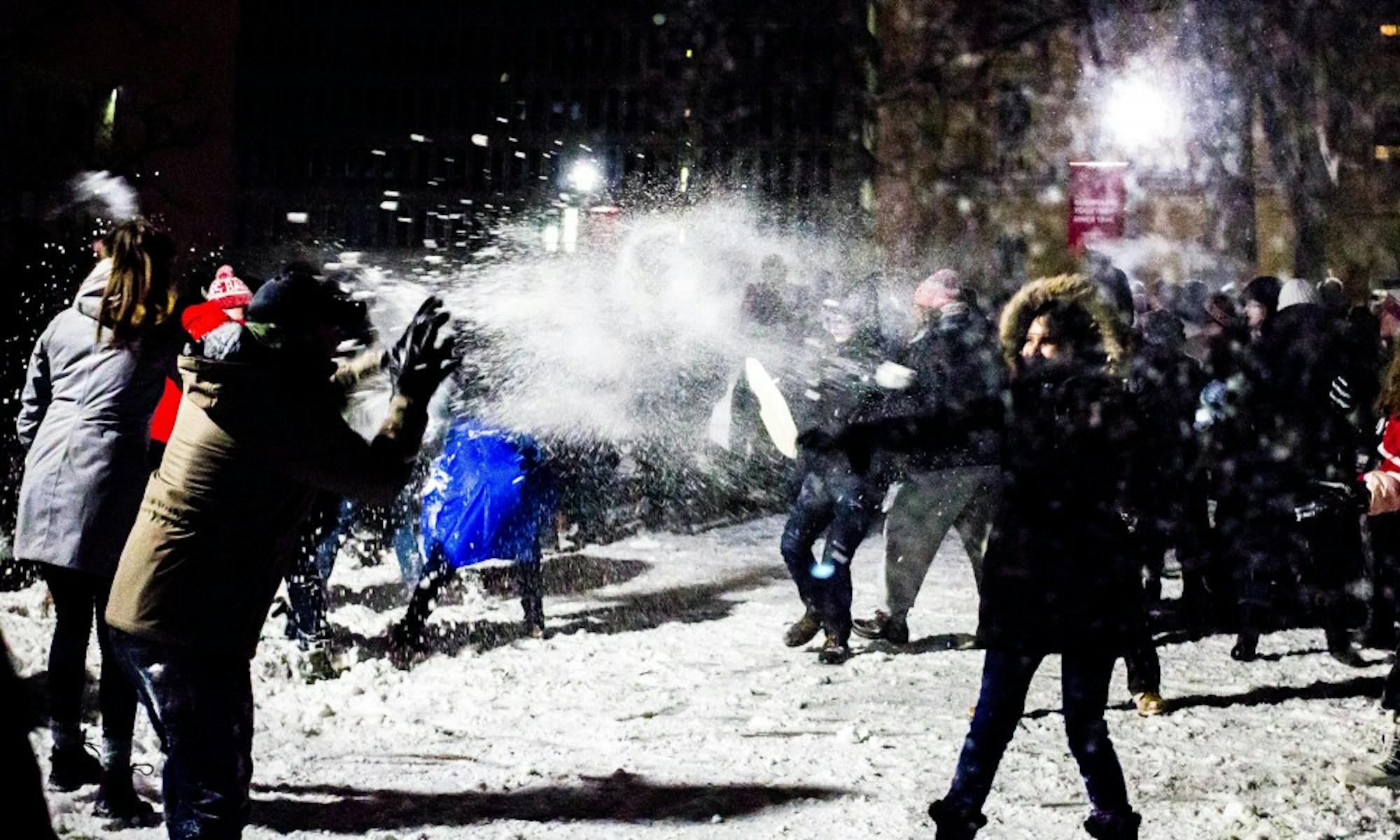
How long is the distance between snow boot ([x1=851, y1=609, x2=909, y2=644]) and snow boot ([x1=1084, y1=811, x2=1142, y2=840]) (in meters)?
3.45

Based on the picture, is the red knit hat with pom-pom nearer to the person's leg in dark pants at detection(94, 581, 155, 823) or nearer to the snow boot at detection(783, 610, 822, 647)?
the person's leg in dark pants at detection(94, 581, 155, 823)

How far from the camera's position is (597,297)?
11.0m

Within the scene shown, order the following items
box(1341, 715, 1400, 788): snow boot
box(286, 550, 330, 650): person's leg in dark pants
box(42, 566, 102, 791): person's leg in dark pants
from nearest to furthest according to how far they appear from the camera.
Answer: box(42, 566, 102, 791): person's leg in dark pants < box(1341, 715, 1400, 788): snow boot < box(286, 550, 330, 650): person's leg in dark pants

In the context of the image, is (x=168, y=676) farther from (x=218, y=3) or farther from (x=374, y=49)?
(x=374, y=49)

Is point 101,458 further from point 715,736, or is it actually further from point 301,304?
point 715,736

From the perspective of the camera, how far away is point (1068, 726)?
13.4ft

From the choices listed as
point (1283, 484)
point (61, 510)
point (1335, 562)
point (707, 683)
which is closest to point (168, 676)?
point (61, 510)

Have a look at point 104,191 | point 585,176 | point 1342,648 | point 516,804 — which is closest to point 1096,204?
point 585,176

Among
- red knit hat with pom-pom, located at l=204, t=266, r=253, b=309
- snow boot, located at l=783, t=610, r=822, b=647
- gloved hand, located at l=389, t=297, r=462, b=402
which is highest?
red knit hat with pom-pom, located at l=204, t=266, r=253, b=309

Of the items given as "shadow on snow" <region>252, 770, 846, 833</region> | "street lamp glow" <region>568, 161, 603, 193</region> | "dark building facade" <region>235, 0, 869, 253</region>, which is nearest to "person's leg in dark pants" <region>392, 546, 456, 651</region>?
"shadow on snow" <region>252, 770, 846, 833</region>

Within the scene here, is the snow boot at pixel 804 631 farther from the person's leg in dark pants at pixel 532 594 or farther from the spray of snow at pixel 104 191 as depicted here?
the spray of snow at pixel 104 191

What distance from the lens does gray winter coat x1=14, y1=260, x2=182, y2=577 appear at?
4508 mm

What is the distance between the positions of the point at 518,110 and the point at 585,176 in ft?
9.85

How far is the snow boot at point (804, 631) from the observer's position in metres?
7.44
